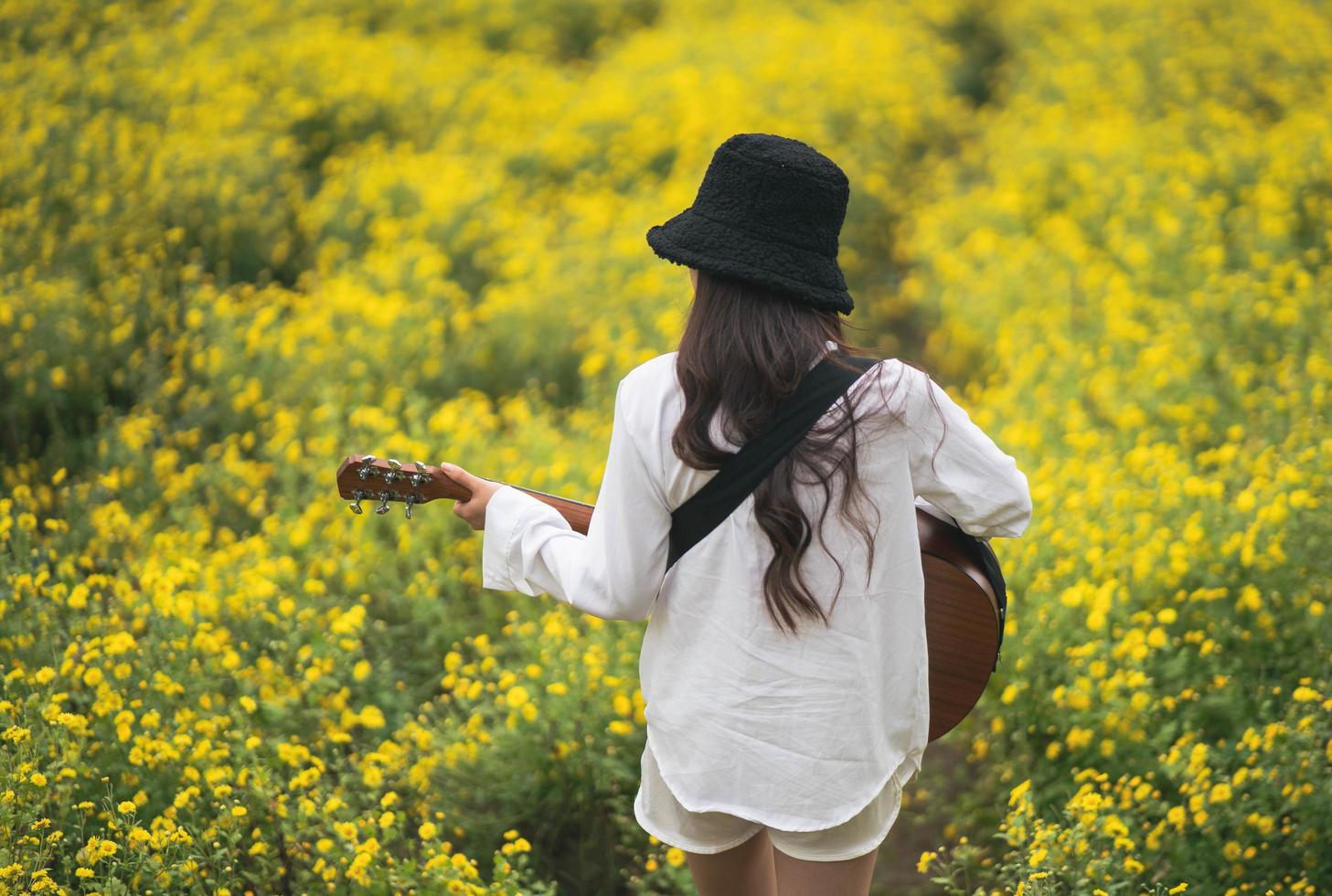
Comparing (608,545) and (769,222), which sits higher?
(769,222)

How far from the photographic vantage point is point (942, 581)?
1944 mm

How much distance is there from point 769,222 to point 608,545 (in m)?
0.53

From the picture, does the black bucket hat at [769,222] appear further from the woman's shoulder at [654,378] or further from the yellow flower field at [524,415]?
the yellow flower field at [524,415]

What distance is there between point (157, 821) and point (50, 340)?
3036 millimetres

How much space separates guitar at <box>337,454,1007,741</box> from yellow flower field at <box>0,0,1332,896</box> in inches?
18.1

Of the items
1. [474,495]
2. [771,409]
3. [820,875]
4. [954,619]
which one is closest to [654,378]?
[771,409]

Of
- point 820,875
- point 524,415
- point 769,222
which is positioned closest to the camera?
point 769,222

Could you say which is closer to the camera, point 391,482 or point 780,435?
point 780,435

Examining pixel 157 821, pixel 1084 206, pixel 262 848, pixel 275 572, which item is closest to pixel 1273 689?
pixel 262 848

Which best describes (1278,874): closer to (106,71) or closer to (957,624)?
(957,624)

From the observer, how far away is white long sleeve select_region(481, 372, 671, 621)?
1.69m

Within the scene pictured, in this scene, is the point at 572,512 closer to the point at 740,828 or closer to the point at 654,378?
the point at 654,378

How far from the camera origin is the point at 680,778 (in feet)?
5.84

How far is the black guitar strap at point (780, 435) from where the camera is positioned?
1.64 m
